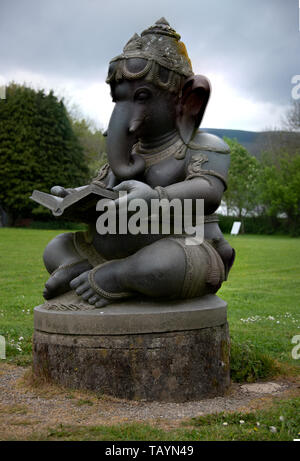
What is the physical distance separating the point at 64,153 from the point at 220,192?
25.1 m

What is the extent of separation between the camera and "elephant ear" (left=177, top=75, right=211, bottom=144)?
427 centimetres

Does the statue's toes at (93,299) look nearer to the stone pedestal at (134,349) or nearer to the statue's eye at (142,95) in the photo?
the stone pedestal at (134,349)

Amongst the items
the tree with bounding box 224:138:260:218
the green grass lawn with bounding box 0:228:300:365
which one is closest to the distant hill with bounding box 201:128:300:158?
the tree with bounding box 224:138:260:218

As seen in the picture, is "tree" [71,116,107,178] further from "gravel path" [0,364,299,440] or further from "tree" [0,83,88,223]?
"gravel path" [0,364,299,440]

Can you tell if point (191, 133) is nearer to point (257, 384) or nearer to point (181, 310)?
point (181, 310)

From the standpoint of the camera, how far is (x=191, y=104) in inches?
171

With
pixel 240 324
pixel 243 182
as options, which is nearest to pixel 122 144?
pixel 240 324

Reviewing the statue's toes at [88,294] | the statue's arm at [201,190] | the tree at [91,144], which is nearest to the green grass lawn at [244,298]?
the statue's toes at [88,294]

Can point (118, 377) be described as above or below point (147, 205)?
below

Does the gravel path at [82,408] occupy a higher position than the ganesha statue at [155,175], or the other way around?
the ganesha statue at [155,175]

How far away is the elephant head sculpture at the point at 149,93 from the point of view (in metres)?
4.11

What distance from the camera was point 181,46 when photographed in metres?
4.33

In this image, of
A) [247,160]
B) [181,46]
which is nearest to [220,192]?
[181,46]

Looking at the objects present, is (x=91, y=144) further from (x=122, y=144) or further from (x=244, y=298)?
(x=122, y=144)
